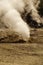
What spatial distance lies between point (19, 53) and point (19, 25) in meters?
0.30

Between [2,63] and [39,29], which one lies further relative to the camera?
[39,29]

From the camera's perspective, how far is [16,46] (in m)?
1.92

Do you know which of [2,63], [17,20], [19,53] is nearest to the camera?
[2,63]

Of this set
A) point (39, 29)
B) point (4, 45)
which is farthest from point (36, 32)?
point (4, 45)

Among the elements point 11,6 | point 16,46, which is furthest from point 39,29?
point 16,46

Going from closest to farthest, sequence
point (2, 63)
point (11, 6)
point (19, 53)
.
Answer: point (2, 63) → point (19, 53) → point (11, 6)

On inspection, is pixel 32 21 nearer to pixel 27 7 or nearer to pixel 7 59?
pixel 27 7

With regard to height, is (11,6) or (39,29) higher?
(11,6)

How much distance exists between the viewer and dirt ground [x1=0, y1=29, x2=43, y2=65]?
1.66m

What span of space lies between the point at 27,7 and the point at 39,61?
0.92m

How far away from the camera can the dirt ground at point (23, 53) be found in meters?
1.66

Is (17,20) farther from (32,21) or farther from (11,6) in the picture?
(32,21)

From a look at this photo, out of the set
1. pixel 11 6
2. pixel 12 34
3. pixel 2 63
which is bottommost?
pixel 2 63

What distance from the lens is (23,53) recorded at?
71.2 inches
